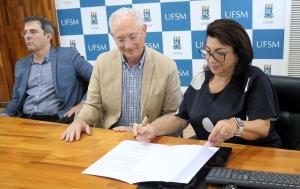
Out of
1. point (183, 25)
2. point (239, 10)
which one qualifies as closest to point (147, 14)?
point (183, 25)

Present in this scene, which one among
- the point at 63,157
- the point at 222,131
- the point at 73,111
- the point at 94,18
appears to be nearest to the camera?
the point at 222,131

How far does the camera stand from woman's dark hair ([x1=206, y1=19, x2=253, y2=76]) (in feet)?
5.07

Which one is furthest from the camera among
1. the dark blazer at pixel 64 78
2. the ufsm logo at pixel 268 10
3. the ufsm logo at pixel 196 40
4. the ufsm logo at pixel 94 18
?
the ufsm logo at pixel 94 18

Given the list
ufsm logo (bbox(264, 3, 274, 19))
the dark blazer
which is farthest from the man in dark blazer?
ufsm logo (bbox(264, 3, 274, 19))

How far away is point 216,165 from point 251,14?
6.98ft

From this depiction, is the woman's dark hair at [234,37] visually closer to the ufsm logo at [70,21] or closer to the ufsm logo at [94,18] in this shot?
the ufsm logo at [94,18]

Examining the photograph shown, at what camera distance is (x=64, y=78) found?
264 centimetres

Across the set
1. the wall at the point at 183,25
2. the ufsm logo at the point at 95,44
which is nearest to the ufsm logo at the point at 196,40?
the wall at the point at 183,25

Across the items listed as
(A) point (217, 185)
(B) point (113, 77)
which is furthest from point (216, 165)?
(B) point (113, 77)

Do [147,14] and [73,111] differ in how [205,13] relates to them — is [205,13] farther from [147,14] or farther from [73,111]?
[73,111]

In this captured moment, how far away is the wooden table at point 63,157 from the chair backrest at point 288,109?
0.31 metres

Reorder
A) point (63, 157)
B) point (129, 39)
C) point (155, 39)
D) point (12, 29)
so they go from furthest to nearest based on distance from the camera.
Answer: point (12, 29), point (155, 39), point (129, 39), point (63, 157)

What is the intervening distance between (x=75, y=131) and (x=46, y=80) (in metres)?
1.14

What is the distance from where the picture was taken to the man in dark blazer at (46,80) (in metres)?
2.64
